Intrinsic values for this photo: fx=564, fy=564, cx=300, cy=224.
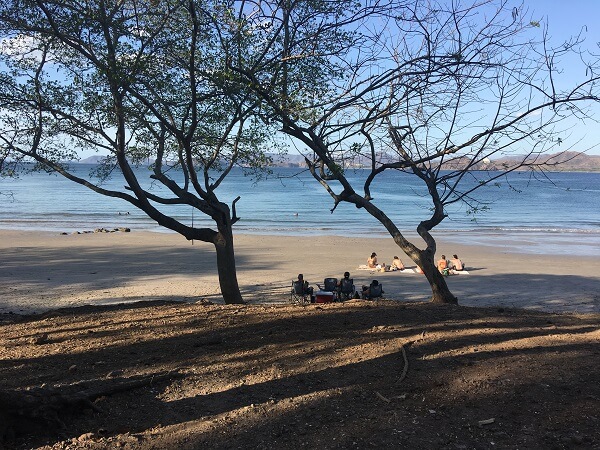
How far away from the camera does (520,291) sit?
49.1 ft

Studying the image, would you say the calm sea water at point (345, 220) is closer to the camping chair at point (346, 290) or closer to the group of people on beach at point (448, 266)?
the group of people on beach at point (448, 266)

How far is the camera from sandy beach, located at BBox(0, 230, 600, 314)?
13477 mm

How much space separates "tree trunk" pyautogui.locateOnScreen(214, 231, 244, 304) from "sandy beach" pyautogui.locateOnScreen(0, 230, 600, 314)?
3.72 meters

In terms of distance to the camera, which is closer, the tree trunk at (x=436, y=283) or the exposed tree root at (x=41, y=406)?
the exposed tree root at (x=41, y=406)

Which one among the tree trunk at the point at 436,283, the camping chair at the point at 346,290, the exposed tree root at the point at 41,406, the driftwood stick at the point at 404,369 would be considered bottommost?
the exposed tree root at the point at 41,406

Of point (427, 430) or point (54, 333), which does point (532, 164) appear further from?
point (54, 333)

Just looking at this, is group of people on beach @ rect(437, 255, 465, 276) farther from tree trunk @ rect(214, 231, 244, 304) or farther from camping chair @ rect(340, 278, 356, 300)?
tree trunk @ rect(214, 231, 244, 304)

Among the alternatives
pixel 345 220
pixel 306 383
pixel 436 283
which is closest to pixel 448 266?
pixel 436 283

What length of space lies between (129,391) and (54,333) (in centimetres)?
243

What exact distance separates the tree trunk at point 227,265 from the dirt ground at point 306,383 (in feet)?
6.40

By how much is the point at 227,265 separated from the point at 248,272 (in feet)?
30.9

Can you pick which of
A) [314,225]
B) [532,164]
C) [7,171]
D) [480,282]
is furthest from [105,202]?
[532,164]

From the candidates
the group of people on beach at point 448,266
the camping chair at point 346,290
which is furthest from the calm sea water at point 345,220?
the camping chair at point 346,290

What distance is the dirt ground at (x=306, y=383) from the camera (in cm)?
349
